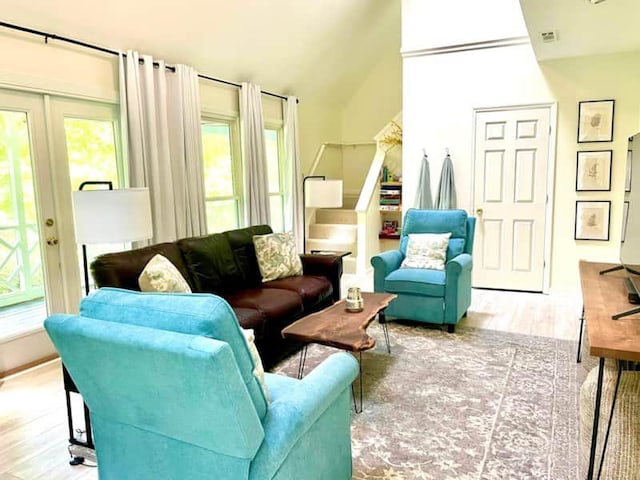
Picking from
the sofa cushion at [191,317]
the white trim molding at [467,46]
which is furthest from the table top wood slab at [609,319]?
the white trim molding at [467,46]

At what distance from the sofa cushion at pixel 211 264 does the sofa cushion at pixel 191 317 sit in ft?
5.44

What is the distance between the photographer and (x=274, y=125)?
19.7 ft

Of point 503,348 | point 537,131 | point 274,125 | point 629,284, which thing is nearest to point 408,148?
point 537,131

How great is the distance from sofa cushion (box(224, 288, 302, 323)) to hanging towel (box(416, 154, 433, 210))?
2391mm

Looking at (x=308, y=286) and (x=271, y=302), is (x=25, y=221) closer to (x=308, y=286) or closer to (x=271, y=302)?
(x=271, y=302)

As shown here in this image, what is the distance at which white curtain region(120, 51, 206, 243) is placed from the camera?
12.3ft

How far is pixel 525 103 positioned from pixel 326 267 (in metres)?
2.74

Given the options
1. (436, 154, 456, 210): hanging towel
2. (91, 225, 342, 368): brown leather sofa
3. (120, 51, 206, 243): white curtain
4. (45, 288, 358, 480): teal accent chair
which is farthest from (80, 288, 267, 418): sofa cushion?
(436, 154, 456, 210): hanging towel

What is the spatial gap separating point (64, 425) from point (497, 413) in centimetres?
237

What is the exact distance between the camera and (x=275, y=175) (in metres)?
6.18

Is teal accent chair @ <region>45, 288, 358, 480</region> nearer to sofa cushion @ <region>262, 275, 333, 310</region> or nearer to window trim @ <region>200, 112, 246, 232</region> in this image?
sofa cushion @ <region>262, 275, 333, 310</region>

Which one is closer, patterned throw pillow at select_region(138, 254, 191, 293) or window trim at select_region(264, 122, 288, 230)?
patterned throw pillow at select_region(138, 254, 191, 293)

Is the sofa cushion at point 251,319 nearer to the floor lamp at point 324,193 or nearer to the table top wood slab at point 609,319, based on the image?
the table top wood slab at point 609,319

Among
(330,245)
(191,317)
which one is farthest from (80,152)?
(330,245)
